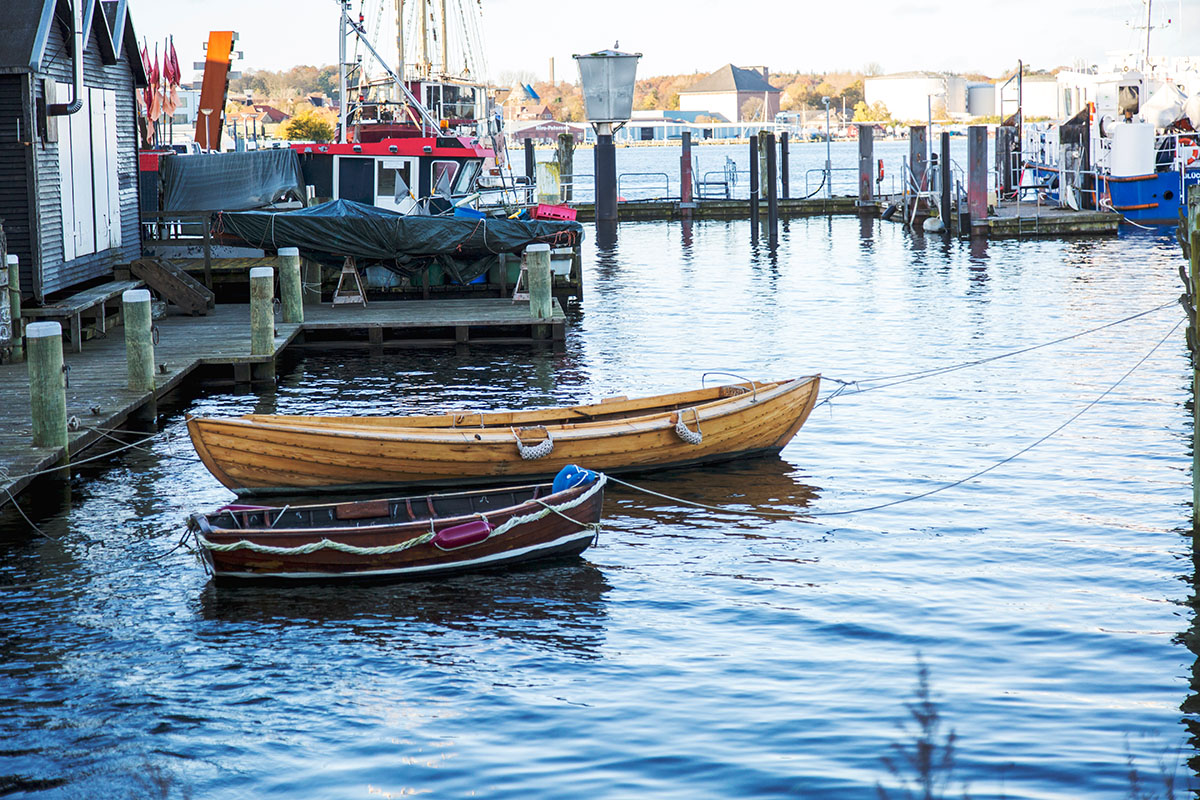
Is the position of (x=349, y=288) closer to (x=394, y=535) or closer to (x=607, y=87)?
(x=394, y=535)

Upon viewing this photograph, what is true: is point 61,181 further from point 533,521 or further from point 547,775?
point 547,775

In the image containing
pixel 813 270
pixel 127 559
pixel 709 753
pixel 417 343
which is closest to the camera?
pixel 709 753

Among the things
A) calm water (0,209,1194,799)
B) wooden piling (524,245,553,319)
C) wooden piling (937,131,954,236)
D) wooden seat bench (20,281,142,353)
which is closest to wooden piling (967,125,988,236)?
wooden piling (937,131,954,236)

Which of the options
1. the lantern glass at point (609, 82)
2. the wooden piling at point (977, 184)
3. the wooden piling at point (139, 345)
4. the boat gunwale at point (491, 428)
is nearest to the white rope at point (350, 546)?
the boat gunwale at point (491, 428)

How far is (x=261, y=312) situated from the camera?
62.6 ft

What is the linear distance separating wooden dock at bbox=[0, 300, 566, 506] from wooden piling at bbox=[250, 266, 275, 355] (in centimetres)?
19

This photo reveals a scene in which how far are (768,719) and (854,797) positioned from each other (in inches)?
42.7

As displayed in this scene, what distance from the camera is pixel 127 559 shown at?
11656 mm

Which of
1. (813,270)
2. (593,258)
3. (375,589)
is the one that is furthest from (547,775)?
(593,258)

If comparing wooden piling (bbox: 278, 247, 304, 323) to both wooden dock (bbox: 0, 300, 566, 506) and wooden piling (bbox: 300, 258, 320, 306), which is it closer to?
wooden dock (bbox: 0, 300, 566, 506)

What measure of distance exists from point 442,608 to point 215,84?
32.8m

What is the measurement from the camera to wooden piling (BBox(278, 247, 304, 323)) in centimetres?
2216

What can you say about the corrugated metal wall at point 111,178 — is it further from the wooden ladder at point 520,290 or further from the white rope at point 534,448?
the white rope at point 534,448

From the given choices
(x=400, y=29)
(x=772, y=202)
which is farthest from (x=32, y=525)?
(x=772, y=202)
